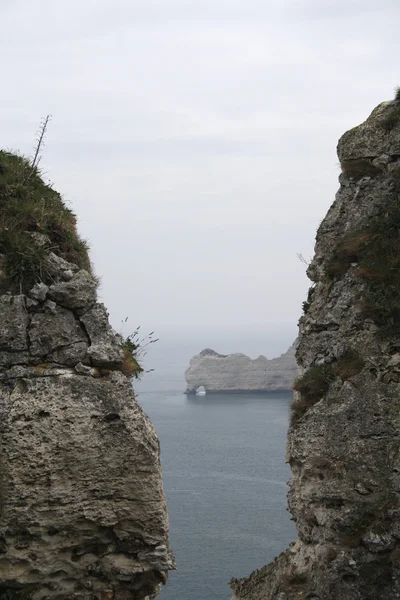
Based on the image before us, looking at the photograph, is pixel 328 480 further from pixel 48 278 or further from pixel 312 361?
pixel 48 278

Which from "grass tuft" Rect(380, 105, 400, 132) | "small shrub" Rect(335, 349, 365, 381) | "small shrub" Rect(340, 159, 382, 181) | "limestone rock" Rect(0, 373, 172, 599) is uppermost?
"grass tuft" Rect(380, 105, 400, 132)

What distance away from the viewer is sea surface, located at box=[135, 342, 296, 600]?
32.5 metres

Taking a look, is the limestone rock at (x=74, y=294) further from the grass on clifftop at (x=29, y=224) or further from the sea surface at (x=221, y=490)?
the sea surface at (x=221, y=490)

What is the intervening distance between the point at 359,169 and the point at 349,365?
11.4ft

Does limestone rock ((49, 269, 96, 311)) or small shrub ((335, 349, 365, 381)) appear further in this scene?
small shrub ((335, 349, 365, 381))

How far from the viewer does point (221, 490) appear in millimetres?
45719

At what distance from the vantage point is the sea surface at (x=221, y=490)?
32.5 meters

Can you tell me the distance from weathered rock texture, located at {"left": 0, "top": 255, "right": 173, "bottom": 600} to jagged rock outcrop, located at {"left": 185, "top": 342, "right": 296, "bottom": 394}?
84.3 m

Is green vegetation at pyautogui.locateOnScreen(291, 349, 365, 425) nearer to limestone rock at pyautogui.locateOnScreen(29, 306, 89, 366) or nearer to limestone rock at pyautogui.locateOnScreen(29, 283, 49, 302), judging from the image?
limestone rock at pyautogui.locateOnScreen(29, 306, 89, 366)

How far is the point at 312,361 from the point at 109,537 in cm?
451

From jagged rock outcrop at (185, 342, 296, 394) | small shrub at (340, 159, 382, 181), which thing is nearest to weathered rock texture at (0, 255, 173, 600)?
small shrub at (340, 159, 382, 181)

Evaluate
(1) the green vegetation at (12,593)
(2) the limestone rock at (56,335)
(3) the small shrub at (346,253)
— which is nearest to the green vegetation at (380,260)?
(3) the small shrub at (346,253)

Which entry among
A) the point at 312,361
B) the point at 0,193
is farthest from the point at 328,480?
the point at 0,193

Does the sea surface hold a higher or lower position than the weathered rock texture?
lower
